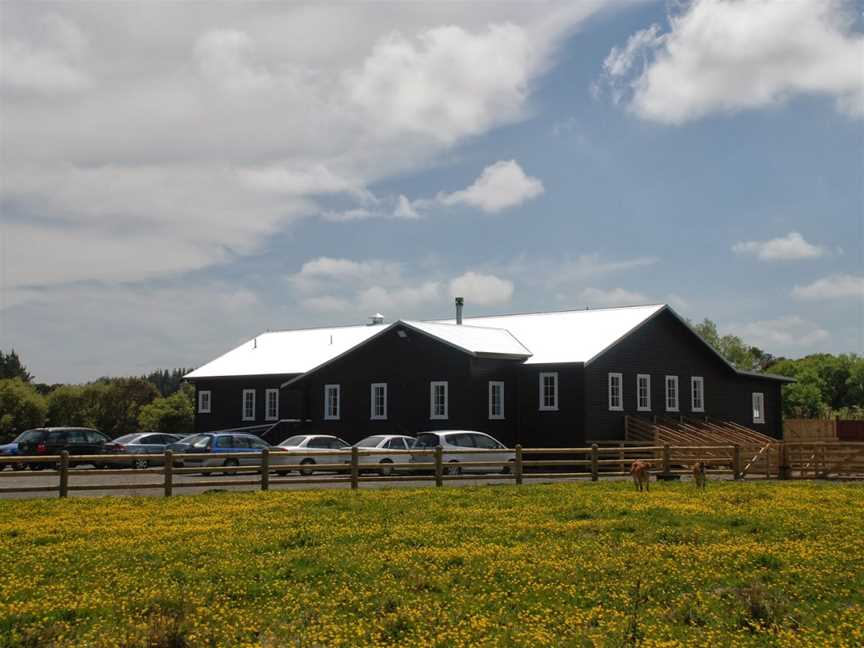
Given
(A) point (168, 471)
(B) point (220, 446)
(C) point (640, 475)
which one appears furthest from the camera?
(B) point (220, 446)

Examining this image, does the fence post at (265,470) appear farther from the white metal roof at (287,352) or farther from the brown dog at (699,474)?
the white metal roof at (287,352)

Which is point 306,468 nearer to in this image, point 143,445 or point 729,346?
point 143,445

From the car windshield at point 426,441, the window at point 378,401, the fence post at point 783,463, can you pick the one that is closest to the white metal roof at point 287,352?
the window at point 378,401

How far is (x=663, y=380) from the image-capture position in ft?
132

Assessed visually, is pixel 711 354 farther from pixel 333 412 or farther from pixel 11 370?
pixel 11 370

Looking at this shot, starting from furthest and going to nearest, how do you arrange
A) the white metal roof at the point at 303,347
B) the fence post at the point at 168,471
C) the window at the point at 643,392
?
the white metal roof at the point at 303,347 → the window at the point at 643,392 → the fence post at the point at 168,471

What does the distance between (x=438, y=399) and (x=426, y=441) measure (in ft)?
25.5

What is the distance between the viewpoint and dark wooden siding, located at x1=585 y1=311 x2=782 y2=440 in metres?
36.9

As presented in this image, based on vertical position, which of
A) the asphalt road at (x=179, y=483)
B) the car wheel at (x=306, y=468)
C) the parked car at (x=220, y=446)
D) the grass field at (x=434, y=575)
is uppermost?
the parked car at (x=220, y=446)

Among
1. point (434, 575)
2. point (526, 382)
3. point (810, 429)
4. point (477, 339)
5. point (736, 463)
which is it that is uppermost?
point (477, 339)

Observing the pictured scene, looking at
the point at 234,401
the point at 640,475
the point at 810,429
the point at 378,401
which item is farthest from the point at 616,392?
the point at 810,429

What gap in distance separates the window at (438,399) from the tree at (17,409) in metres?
39.9

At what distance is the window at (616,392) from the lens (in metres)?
37.6

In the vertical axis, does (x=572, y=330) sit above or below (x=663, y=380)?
above
